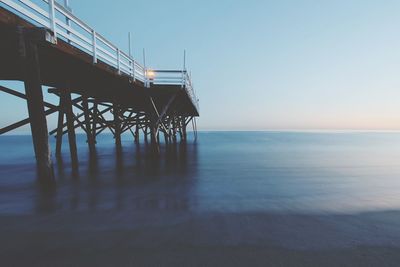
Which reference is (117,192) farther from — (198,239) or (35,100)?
(198,239)

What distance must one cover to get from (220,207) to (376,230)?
10.1 ft

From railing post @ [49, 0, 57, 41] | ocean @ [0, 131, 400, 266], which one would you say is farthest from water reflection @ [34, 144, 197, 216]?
railing post @ [49, 0, 57, 41]

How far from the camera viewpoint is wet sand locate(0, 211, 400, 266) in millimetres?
2914

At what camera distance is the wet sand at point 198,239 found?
2.91 metres

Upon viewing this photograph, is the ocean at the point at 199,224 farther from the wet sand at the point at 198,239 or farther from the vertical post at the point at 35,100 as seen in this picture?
the vertical post at the point at 35,100

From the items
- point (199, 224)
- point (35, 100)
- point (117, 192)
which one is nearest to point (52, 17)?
point (35, 100)

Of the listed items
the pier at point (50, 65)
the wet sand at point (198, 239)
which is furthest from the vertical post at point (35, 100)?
the wet sand at point (198, 239)

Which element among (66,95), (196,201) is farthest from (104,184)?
(66,95)

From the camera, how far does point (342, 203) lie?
5.80 meters

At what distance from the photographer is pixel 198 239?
3.49 metres

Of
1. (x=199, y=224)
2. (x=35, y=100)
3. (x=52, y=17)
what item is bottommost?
(x=199, y=224)

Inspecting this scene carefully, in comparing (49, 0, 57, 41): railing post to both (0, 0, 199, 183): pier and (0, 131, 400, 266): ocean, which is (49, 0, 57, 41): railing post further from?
(0, 131, 400, 266): ocean

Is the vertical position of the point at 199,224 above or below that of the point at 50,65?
below

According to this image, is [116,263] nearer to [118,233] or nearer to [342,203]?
[118,233]
